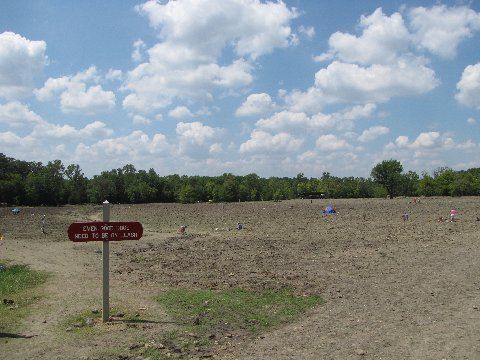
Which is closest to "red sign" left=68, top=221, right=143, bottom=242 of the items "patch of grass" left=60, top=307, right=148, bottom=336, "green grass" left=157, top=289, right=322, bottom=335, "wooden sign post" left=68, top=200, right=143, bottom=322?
"wooden sign post" left=68, top=200, right=143, bottom=322

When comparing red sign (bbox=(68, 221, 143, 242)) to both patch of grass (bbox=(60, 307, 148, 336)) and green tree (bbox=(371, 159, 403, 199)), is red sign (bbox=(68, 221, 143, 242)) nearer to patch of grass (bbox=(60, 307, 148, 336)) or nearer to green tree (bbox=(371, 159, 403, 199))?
patch of grass (bbox=(60, 307, 148, 336))

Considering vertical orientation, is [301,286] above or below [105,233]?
below

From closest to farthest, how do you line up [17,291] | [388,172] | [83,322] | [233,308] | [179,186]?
[83,322] → [233,308] → [17,291] → [388,172] → [179,186]

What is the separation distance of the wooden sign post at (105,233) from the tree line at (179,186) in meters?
80.3

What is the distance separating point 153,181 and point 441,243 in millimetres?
86574

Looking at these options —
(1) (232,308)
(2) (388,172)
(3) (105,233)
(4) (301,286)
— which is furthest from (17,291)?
(2) (388,172)

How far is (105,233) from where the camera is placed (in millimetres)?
8594

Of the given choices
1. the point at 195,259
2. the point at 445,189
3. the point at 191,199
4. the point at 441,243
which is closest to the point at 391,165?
the point at 445,189

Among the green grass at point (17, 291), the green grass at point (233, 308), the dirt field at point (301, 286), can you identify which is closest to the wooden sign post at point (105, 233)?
the dirt field at point (301, 286)

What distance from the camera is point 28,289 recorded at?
12.0 meters

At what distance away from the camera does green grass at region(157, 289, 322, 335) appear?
8.62 m

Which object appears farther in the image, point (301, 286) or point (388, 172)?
point (388, 172)

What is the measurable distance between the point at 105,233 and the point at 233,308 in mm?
3185

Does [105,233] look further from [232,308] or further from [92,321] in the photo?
[232,308]
